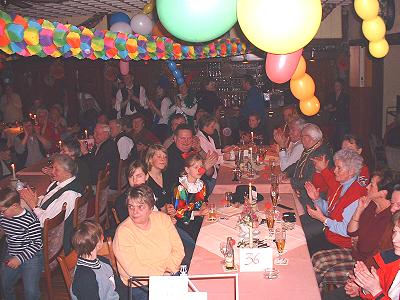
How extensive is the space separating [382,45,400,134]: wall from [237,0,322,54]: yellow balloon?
8.44 meters

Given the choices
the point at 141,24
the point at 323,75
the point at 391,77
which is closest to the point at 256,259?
the point at 141,24

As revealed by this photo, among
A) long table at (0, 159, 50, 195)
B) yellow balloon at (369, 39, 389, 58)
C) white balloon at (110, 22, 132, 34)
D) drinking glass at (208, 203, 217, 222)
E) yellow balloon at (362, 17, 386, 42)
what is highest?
white balloon at (110, 22, 132, 34)

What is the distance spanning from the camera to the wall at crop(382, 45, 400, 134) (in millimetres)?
10102

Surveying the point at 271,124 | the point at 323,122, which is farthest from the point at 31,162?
the point at 323,122

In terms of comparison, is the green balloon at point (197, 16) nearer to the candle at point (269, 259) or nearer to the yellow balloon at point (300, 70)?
the candle at point (269, 259)

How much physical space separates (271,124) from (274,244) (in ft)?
26.1

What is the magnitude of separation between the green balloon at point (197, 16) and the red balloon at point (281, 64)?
106 centimetres

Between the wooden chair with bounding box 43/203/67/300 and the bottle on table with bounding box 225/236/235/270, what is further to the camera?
the wooden chair with bounding box 43/203/67/300

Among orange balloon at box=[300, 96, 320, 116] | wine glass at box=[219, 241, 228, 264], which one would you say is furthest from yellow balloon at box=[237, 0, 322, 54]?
orange balloon at box=[300, 96, 320, 116]

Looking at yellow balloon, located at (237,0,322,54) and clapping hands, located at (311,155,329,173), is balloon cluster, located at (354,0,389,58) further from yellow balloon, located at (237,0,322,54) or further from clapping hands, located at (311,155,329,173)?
yellow balloon, located at (237,0,322,54)

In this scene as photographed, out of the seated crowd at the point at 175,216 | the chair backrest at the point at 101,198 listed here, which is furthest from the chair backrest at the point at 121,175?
the chair backrest at the point at 101,198

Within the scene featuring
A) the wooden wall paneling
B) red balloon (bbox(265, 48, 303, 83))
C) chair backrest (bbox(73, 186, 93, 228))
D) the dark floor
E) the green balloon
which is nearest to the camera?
the green balloon

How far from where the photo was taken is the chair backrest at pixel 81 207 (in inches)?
166

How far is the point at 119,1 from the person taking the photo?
24.8 ft
